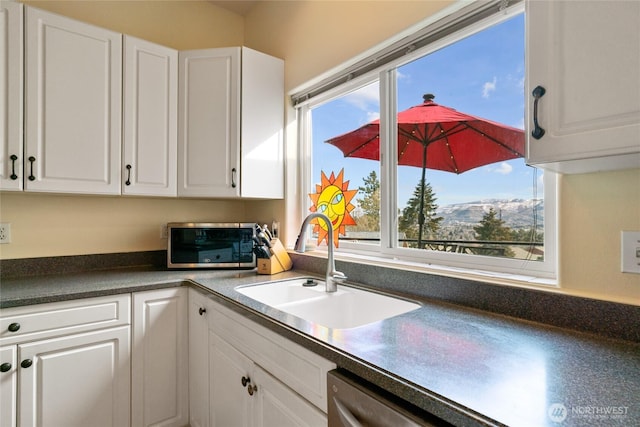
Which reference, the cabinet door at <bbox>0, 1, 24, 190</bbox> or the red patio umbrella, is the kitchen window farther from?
the cabinet door at <bbox>0, 1, 24, 190</bbox>

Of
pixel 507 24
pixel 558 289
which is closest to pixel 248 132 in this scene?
pixel 507 24

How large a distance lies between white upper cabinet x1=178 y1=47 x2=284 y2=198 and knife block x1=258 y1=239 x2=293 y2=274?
382 millimetres

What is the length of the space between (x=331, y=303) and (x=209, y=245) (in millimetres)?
936

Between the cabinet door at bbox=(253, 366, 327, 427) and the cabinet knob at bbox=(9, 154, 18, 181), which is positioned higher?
the cabinet knob at bbox=(9, 154, 18, 181)

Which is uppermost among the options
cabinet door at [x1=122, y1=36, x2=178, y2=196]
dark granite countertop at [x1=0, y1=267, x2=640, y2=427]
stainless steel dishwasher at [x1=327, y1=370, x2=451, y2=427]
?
cabinet door at [x1=122, y1=36, x2=178, y2=196]

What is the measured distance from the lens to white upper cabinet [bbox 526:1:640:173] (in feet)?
2.26

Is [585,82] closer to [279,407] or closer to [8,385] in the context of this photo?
[279,407]

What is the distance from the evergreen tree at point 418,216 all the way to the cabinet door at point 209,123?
1022mm

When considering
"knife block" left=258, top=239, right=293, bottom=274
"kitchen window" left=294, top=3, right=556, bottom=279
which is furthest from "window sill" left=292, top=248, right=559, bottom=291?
"knife block" left=258, top=239, right=293, bottom=274

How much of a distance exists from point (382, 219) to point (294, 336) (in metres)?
0.86

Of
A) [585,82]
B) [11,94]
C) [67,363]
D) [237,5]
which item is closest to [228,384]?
[67,363]

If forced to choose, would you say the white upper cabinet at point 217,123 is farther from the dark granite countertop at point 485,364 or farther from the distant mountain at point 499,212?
the distant mountain at point 499,212

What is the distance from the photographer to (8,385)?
4.57 feet

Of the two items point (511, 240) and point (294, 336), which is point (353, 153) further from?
point (294, 336)
